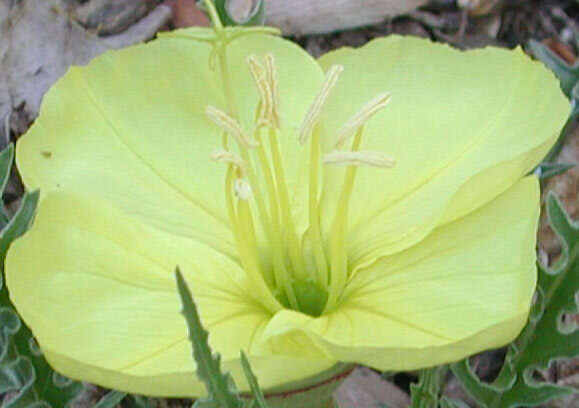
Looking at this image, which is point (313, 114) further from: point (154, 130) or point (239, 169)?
point (154, 130)

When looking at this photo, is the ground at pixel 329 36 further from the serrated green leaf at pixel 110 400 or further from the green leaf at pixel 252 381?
the green leaf at pixel 252 381

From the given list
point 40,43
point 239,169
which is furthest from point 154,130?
point 40,43

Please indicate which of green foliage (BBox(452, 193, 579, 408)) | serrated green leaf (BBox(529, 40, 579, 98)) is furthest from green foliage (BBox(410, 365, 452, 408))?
serrated green leaf (BBox(529, 40, 579, 98))

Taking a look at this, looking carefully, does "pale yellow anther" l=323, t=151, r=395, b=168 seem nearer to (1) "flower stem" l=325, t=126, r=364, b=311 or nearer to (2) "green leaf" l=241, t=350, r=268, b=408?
(1) "flower stem" l=325, t=126, r=364, b=311

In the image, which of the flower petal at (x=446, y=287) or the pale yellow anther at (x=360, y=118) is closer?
the flower petal at (x=446, y=287)

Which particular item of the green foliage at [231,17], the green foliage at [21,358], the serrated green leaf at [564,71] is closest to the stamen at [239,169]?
the green foliage at [21,358]

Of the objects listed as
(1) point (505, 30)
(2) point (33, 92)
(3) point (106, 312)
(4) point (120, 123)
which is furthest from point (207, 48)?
(1) point (505, 30)

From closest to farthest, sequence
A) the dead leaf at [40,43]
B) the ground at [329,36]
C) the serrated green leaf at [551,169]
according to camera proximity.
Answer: the serrated green leaf at [551,169] → the ground at [329,36] → the dead leaf at [40,43]
